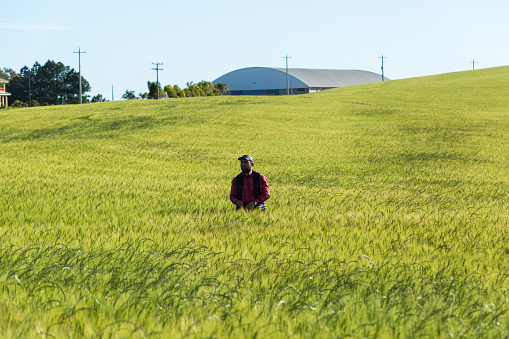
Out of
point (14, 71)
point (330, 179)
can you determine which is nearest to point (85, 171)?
point (330, 179)

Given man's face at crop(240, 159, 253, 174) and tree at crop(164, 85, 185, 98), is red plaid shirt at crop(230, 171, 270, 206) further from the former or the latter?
tree at crop(164, 85, 185, 98)

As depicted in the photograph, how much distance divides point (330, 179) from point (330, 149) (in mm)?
10627

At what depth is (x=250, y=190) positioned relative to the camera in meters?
9.23

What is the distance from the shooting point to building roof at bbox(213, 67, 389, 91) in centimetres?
14525

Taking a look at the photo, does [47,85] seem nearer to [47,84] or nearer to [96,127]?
[47,84]

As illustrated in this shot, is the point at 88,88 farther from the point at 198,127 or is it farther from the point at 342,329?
the point at 342,329

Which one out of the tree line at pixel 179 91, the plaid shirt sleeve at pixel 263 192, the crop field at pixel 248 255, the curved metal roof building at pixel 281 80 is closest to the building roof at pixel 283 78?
the curved metal roof building at pixel 281 80

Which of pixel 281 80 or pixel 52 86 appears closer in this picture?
pixel 52 86

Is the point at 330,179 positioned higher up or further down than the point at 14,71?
further down

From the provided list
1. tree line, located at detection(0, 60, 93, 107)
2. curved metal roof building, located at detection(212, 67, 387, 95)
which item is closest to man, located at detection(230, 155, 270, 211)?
tree line, located at detection(0, 60, 93, 107)

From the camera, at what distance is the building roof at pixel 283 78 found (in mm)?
145250

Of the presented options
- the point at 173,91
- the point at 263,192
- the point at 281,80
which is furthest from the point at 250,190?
the point at 281,80

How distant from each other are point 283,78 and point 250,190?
141 metres

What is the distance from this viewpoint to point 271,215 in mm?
8609
